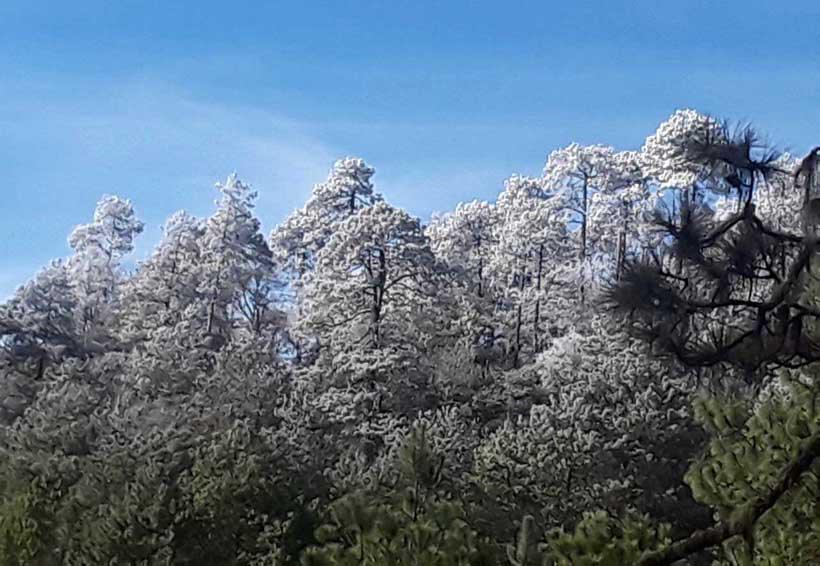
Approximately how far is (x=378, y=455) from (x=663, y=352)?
17.2 m

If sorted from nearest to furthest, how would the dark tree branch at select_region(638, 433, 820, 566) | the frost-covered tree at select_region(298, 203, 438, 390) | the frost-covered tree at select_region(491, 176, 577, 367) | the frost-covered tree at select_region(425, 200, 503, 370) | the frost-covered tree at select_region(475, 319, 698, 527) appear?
1. the dark tree branch at select_region(638, 433, 820, 566)
2. the frost-covered tree at select_region(475, 319, 698, 527)
3. the frost-covered tree at select_region(298, 203, 438, 390)
4. the frost-covered tree at select_region(425, 200, 503, 370)
5. the frost-covered tree at select_region(491, 176, 577, 367)

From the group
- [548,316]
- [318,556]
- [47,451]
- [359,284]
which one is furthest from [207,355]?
[318,556]

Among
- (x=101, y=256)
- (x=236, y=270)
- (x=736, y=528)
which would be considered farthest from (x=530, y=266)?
(x=736, y=528)

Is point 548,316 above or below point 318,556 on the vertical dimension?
above

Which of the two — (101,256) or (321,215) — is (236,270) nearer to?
(321,215)

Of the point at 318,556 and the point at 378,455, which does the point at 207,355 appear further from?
the point at 318,556

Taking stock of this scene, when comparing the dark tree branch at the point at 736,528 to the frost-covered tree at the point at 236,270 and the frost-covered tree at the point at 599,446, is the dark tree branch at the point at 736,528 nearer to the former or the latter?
the frost-covered tree at the point at 599,446

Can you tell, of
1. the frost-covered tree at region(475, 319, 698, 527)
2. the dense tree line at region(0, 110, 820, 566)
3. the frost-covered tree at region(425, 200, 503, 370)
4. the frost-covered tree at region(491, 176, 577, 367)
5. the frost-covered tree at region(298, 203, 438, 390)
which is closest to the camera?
the dense tree line at region(0, 110, 820, 566)

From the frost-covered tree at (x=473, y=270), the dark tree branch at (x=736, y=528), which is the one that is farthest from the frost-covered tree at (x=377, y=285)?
the dark tree branch at (x=736, y=528)

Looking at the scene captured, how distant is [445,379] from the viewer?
2705cm

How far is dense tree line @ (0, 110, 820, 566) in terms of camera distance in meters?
6.83

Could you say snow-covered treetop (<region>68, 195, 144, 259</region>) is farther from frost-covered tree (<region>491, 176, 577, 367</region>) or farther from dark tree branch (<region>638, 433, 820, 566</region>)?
dark tree branch (<region>638, 433, 820, 566</region>)

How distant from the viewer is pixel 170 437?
19688mm

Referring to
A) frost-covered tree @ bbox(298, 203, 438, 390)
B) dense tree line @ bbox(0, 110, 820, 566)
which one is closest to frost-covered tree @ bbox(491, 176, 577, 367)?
dense tree line @ bbox(0, 110, 820, 566)
